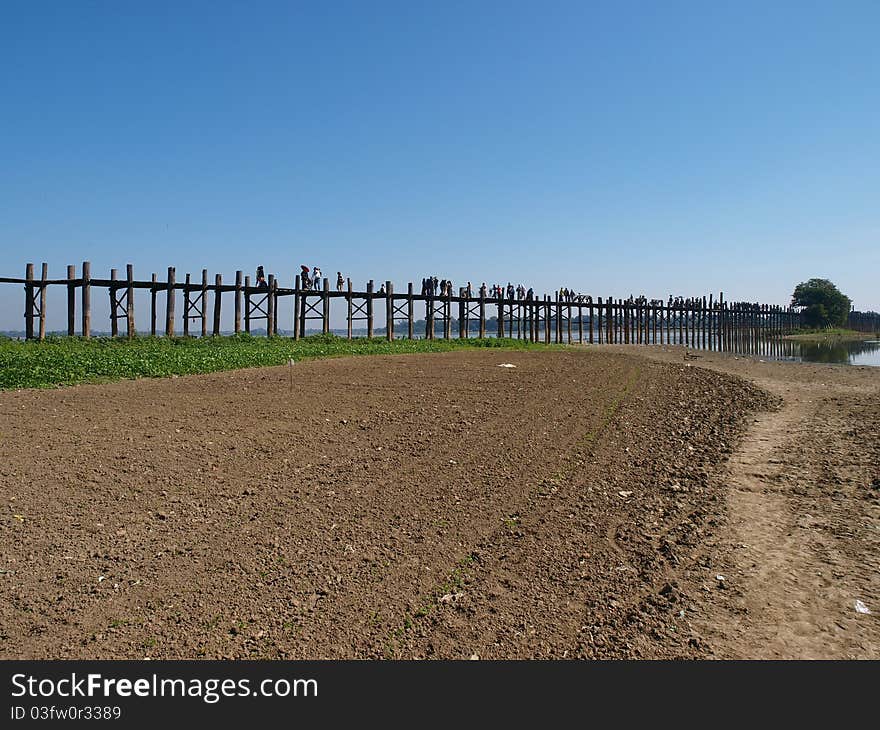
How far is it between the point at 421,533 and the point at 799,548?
315cm

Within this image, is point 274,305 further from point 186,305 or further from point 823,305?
point 823,305

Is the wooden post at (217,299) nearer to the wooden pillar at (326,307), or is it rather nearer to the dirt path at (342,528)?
the wooden pillar at (326,307)

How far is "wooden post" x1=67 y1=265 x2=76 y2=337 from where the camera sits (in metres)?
25.4

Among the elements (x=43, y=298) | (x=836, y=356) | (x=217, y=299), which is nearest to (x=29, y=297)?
(x=43, y=298)

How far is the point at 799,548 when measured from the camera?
200 inches

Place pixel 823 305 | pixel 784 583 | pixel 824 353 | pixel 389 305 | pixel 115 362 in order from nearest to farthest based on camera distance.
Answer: pixel 784 583 < pixel 115 362 < pixel 389 305 < pixel 824 353 < pixel 823 305

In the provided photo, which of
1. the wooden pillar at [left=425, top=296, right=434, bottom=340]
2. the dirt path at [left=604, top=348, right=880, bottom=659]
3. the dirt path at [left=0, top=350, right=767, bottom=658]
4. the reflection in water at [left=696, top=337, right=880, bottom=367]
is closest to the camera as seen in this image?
the dirt path at [left=0, top=350, right=767, bottom=658]

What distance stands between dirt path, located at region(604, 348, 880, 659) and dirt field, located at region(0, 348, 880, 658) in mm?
24

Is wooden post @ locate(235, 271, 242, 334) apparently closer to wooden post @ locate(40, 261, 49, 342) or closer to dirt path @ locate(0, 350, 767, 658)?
wooden post @ locate(40, 261, 49, 342)

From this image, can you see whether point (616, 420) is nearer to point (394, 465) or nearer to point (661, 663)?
point (394, 465)

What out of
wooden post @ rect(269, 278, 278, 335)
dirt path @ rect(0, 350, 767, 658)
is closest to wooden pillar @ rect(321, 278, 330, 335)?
wooden post @ rect(269, 278, 278, 335)

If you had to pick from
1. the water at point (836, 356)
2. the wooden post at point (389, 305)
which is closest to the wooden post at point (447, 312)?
the wooden post at point (389, 305)

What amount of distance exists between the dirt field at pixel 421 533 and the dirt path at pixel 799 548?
0.08 ft

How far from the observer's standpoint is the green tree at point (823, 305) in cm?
8512
